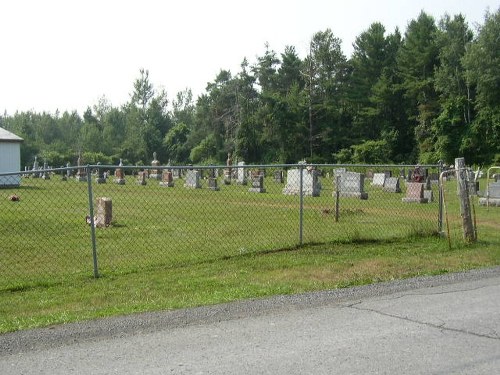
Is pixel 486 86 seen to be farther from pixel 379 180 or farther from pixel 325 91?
pixel 379 180

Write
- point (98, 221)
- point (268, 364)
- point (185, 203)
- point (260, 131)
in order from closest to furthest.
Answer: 1. point (268, 364)
2. point (98, 221)
3. point (185, 203)
4. point (260, 131)

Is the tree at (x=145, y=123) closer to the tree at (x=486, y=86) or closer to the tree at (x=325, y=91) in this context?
the tree at (x=325, y=91)

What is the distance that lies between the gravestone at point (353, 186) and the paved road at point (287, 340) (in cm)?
1687

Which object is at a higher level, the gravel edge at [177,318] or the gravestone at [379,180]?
the gravestone at [379,180]

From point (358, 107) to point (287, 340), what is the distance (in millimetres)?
71620

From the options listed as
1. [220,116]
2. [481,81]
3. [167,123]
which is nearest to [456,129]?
[481,81]

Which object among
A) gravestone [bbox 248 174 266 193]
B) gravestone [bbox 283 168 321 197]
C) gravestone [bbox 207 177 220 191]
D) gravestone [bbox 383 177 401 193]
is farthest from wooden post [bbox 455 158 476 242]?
gravestone [bbox 207 177 220 191]

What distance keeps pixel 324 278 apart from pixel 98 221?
26.4 ft

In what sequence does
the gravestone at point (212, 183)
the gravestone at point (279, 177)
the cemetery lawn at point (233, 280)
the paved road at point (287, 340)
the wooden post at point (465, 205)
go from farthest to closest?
1. the gravestone at point (279, 177)
2. the gravestone at point (212, 183)
3. the wooden post at point (465, 205)
4. the cemetery lawn at point (233, 280)
5. the paved road at point (287, 340)

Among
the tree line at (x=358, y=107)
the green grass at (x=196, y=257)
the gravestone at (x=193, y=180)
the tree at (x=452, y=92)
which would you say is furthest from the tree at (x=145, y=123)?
the green grass at (x=196, y=257)

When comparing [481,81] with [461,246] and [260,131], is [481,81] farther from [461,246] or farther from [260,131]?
[461,246]

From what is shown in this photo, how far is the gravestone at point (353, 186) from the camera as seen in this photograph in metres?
23.9

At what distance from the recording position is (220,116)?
277 feet

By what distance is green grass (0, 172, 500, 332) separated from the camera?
7.47m
